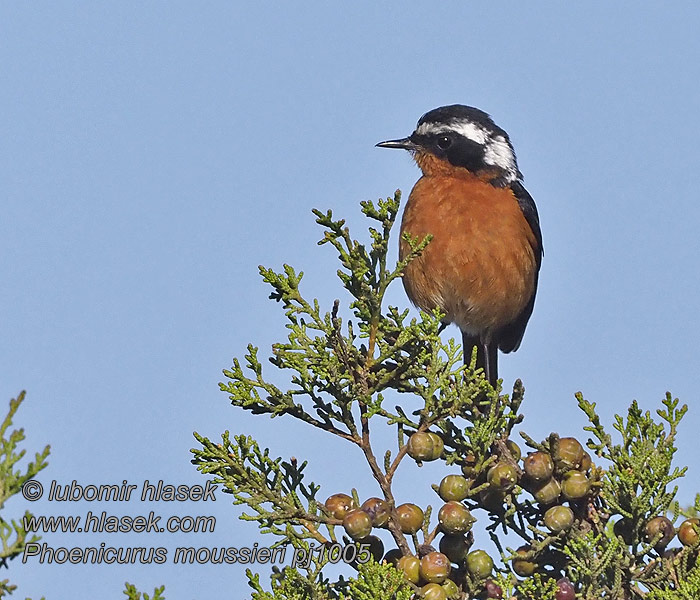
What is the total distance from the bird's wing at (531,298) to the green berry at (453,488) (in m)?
3.68

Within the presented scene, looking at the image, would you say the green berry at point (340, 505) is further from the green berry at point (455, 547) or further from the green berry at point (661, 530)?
the green berry at point (661, 530)

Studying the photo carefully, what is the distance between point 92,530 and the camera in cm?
424

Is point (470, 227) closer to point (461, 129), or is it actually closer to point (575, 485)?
point (461, 129)

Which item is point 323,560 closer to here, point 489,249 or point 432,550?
point 432,550

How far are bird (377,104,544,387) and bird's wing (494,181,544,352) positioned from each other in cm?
1

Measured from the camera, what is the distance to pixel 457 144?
7301 millimetres

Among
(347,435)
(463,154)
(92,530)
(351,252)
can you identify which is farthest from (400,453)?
(463,154)

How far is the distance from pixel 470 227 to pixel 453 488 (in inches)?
124

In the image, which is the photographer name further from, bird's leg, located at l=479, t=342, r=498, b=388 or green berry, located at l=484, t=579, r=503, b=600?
bird's leg, located at l=479, t=342, r=498, b=388

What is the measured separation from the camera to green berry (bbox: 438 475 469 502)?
13.2 ft

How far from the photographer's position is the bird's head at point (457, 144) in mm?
7293

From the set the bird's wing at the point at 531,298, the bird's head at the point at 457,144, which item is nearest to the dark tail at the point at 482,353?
the bird's wing at the point at 531,298

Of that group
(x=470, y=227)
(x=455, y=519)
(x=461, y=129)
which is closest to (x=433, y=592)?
(x=455, y=519)

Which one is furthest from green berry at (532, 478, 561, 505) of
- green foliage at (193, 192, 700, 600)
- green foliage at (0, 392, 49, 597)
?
green foliage at (0, 392, 49, 597)
